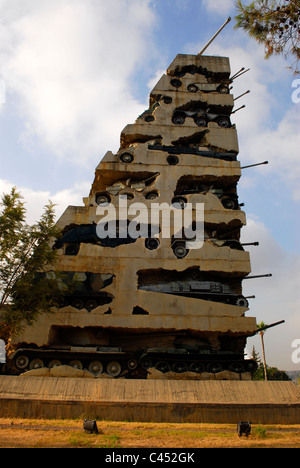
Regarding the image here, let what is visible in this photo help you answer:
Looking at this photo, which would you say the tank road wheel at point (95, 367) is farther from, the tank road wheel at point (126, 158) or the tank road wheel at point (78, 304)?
the tank road wheel at point (126, 158)

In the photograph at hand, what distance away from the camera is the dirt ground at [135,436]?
8070mm

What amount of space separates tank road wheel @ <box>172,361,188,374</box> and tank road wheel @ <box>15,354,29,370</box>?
6.68 meters

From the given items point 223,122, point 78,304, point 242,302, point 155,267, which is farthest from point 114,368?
point 223,122

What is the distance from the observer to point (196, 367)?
18.8 m

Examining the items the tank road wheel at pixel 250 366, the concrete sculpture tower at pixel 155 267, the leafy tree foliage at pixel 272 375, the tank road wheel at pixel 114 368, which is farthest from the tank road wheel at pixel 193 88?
the leafy tree foliage at pixel 272 375

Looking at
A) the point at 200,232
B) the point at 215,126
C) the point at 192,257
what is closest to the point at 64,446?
the point at 192,257

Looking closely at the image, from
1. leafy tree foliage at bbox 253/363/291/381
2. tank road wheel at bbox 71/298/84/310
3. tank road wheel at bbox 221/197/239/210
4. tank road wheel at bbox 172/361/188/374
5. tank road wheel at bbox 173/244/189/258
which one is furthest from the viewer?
leafy tree foliage at bbox 253/363/291/381

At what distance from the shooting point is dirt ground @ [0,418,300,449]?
807cm

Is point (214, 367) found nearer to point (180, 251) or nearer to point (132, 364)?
point (132, 364)

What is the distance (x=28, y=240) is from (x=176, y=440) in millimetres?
9048

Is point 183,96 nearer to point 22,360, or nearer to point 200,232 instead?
point 200,232

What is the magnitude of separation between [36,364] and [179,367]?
650 cm

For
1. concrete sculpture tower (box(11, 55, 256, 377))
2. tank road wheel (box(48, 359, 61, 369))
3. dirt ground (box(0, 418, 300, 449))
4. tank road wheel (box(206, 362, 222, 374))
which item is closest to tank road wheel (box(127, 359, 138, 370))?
concrete sculpture tower (box(11, 55, 256, 377))

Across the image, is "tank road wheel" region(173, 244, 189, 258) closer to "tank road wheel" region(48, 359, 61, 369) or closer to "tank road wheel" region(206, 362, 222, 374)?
"tank road wheel" region(206, 362, 222, 374)
